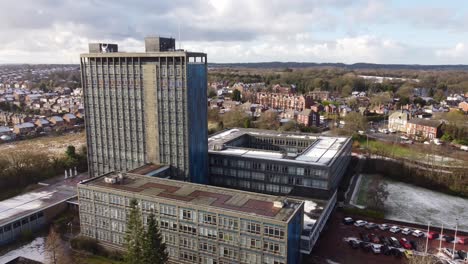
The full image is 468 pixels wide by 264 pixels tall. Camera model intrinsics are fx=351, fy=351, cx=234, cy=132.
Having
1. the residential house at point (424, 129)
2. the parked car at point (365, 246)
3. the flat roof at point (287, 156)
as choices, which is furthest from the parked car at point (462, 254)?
the residential house at point (424, 129)

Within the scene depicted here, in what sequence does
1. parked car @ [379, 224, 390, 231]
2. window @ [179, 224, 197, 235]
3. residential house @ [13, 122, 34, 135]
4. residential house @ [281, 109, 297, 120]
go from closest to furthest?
1. window @ [179, 224, 197, 235]
2. parked car @ [379, 224, 390, 231]
3. residential house @ [13, 122, 34, 135]
4. residential house @ [281, 109, 297, 120]

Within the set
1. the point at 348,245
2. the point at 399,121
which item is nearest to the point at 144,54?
the point at 348,245

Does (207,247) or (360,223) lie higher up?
(207,247)

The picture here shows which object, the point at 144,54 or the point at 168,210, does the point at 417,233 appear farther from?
the point at 144,54

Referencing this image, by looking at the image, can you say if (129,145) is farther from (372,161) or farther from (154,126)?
(372,161)

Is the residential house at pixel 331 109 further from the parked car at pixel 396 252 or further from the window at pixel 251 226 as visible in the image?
the window at pixel 251 226

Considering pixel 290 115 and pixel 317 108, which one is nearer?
pixel 290 115

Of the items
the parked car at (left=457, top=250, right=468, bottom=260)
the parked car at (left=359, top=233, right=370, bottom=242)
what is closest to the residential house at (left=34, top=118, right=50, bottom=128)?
the parked car at (left=359, top=233, right=370, bottom=242)

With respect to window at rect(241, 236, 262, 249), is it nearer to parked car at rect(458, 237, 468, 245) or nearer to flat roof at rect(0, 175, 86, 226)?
parked car at rect(458, 237, 468, 245)
